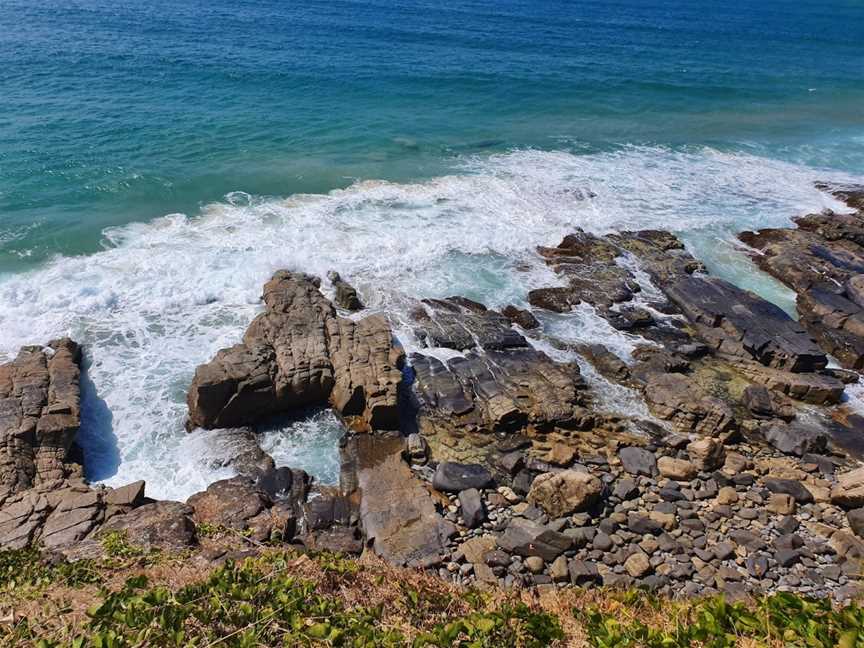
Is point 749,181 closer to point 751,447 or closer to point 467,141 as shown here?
point 467,141

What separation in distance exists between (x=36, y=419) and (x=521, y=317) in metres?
16.2

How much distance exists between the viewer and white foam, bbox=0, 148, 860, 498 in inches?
716

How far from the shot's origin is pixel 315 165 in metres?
35.3

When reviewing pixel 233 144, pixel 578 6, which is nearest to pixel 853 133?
pixel 233 144

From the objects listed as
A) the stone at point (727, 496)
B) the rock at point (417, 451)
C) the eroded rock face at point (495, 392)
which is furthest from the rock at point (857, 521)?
the rock at point (417, 451)

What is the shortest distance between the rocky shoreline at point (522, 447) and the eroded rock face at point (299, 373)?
2.8 inches

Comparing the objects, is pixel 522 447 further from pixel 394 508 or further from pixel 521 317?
pixel 521 317

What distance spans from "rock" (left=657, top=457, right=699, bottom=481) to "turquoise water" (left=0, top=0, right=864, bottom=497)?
672cm

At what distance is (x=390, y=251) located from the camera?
2677 cm

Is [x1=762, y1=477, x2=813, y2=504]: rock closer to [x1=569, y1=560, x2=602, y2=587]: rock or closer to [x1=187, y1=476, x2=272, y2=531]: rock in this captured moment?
[x1=569, y1=560, x2=602, y2=587]: rock

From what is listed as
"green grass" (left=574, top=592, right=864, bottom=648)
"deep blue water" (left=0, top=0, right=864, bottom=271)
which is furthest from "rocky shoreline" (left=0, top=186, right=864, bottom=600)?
"deep blue water" (left=0, top=0, right=864, bottom=271)

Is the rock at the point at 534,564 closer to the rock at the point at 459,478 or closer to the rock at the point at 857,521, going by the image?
the rock at the point at 459,478

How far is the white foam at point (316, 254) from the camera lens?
18.2 m

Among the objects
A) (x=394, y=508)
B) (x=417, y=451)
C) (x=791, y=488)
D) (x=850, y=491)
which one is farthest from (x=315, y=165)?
(x=850, y=491)
